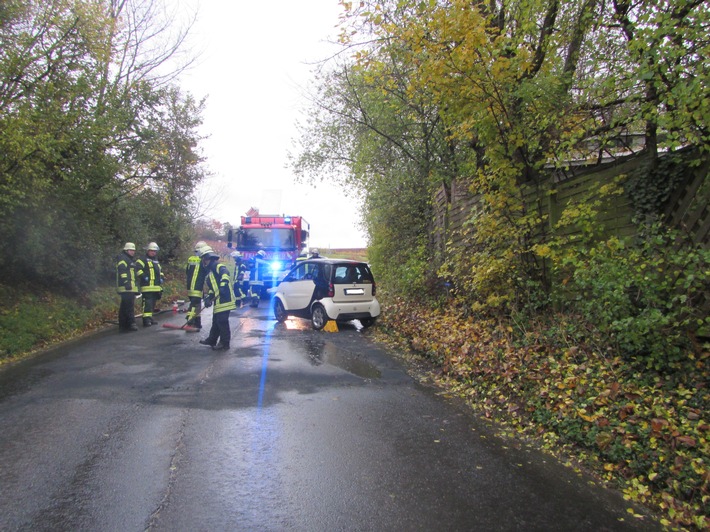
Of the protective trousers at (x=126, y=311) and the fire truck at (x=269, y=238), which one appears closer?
the protective trousers at (x=126, y=311)

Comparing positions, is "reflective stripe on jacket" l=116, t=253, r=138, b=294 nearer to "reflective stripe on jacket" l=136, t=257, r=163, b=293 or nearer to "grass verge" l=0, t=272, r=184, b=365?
"reflective stripe on jacket" l=136, t=257, r=163, b=293

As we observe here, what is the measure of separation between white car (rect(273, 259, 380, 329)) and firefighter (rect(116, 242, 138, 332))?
3.82 m

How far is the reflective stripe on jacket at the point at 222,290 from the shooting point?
8.35m

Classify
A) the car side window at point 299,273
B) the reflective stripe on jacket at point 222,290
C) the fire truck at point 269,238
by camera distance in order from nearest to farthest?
1. the reflective stripe on jacket at point 222,290
2. the car side window at point 299,273
3. the fire truck at point 269,238

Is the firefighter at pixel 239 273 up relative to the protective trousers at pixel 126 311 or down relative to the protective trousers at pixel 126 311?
up

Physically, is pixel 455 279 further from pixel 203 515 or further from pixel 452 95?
pixel 203 515

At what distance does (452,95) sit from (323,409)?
4.42m

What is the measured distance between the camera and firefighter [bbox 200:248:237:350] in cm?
838

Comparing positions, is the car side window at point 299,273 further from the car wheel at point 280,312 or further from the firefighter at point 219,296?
the firefighter at point 219,296

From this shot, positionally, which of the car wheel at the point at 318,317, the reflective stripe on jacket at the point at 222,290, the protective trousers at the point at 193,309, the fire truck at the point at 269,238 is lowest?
the car wheel at the point at 318,317

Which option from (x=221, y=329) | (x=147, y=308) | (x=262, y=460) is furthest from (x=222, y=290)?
(x=262, y=460)

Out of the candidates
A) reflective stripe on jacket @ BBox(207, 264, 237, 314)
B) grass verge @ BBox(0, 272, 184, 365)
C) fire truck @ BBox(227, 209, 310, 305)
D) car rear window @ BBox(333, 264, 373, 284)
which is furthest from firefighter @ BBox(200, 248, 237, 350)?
fire truck @ BBox(227, 209, 310, 305)

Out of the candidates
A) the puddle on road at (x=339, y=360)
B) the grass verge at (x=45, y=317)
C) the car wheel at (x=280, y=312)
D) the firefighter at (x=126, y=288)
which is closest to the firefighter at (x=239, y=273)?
the car wheel at (x=280, y=312)

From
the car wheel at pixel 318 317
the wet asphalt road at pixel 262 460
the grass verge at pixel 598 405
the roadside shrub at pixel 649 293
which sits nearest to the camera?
the wet asphalt road at pixel 262 460
